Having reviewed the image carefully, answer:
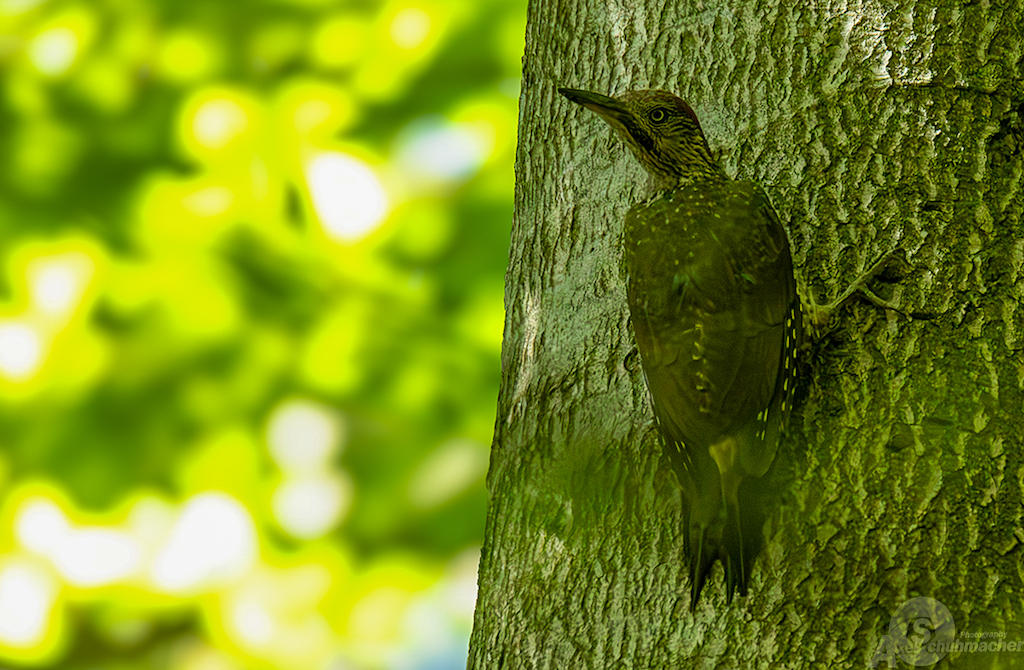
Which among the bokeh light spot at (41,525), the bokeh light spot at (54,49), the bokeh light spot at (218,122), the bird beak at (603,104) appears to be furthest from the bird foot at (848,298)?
the bokeh light spot at (54,49)

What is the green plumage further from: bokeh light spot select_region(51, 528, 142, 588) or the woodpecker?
bokeh light spot select_region(51, 528, 142, 588)

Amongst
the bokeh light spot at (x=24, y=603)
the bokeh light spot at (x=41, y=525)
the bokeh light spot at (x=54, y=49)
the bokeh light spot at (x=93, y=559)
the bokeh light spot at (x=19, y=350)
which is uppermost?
the bokeh light spot at (x=54, y=49)

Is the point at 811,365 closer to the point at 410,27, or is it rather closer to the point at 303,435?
the point at 303,435

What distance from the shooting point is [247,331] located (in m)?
4.46

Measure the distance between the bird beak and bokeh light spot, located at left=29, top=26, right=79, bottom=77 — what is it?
3.03 m

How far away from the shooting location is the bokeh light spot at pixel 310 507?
171 inches

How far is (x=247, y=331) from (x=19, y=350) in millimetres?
919

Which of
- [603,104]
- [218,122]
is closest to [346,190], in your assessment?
[218,122]

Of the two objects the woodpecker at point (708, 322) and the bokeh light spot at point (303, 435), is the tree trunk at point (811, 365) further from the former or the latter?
the bokeh light spot at point (303, 435)

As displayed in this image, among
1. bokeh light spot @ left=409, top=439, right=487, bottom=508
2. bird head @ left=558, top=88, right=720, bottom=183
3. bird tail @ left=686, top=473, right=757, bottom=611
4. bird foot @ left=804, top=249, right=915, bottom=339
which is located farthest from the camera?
bokeh light spot @ left=409, top=439, right=487, bottom=508

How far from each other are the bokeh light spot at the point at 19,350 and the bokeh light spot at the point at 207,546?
0.83 meters

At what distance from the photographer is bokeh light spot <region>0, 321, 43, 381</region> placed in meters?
4.37

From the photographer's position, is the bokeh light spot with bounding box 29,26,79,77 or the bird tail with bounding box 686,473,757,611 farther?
the bokeh light spot with bounding box 29,26,79,77

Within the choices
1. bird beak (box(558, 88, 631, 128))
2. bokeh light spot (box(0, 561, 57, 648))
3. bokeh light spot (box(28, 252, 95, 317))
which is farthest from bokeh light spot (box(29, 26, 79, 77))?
bird beak (box(558, 88, 631, 128))
